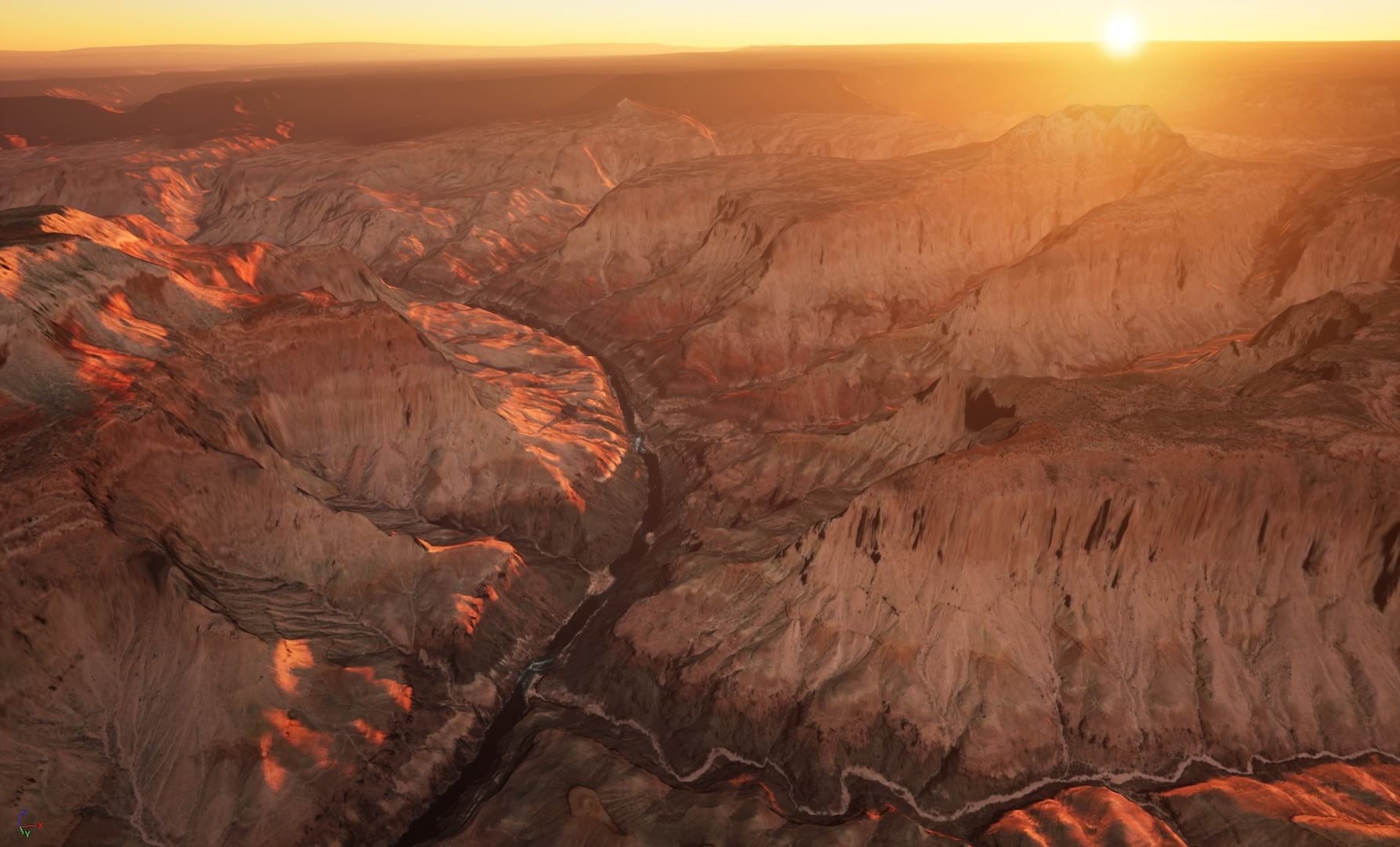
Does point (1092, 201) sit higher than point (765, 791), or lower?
higher

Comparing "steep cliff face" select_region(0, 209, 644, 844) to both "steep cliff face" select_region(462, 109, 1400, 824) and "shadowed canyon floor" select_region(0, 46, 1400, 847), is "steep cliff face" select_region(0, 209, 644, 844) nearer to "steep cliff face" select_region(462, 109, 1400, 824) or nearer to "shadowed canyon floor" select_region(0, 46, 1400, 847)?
"shadowed canyon floor" select_region(0, 46, 1400, 847)

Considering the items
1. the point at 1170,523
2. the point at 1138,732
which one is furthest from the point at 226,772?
the point at 1170,523

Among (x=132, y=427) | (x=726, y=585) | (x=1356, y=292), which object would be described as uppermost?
(x=1356, y=292)

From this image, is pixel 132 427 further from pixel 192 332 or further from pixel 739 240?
pixel 739 240

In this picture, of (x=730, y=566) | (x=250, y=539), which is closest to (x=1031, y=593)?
(x=730, y=566)

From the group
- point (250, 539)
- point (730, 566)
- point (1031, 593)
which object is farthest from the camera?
point (250, 539)

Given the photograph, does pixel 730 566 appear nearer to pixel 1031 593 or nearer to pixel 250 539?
pixel 1031 593
